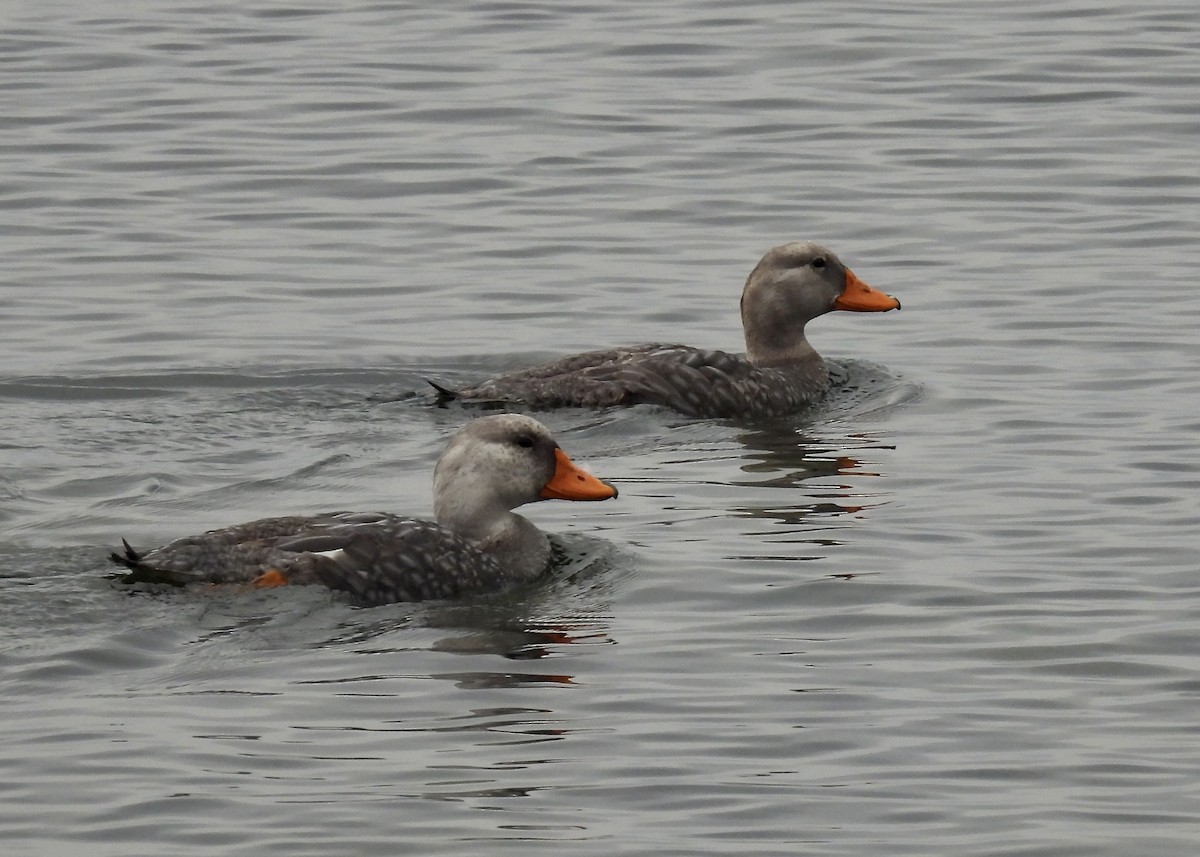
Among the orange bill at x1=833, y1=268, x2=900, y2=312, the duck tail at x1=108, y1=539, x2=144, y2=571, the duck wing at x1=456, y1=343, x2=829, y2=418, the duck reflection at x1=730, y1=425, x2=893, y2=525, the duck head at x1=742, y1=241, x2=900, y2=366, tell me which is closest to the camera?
the duck tail at x1=108, y1=539, x2=144, y2=571

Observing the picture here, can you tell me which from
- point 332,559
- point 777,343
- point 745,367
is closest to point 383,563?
point 332,559

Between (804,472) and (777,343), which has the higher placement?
(777,343)

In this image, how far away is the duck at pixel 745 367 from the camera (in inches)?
512

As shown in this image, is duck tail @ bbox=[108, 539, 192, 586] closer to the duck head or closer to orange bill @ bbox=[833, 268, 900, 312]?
the duck head

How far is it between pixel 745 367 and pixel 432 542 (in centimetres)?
409

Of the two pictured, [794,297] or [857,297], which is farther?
[857,297]

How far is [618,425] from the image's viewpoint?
12.9m

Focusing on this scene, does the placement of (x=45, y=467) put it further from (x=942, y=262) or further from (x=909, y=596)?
(x=942, y=262)

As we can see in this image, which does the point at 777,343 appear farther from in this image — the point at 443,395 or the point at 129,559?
the point at 129,559

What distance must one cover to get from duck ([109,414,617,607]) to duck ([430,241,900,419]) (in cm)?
234

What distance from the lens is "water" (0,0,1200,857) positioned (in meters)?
7.82

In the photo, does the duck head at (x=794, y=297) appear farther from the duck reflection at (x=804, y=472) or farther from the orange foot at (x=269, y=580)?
the orange foot at (x=269, y=580)

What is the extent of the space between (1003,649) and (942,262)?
7.35 meters

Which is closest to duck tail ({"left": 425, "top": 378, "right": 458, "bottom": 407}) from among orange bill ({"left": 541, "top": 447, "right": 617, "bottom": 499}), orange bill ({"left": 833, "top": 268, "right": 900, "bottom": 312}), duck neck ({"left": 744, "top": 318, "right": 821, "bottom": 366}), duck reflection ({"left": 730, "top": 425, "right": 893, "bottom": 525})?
duck reflection ({"left": 730, "top": 425, "right": 893, "bottom": 525})
